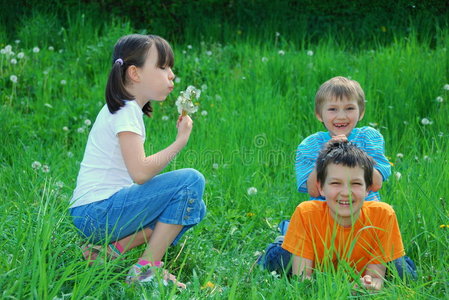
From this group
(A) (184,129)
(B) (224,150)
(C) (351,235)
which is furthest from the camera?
(B) (224,150)

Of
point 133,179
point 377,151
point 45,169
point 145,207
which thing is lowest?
point 45,169

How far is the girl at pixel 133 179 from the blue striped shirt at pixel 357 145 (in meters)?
0.50

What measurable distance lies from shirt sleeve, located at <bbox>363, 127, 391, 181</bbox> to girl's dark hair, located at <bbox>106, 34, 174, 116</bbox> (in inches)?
39.1

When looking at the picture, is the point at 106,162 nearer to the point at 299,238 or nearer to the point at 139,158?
the point at 139,158

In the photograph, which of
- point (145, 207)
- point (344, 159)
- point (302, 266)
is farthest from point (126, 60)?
point (302, 266)

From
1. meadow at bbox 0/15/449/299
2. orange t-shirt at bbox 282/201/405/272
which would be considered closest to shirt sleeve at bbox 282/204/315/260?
orange t-shirt at bbox 282/201/405/272

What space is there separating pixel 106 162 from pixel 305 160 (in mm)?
928

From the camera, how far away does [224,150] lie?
167 inches

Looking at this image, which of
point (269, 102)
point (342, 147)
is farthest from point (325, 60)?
point (342, 147)

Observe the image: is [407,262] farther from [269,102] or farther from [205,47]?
[205,47]

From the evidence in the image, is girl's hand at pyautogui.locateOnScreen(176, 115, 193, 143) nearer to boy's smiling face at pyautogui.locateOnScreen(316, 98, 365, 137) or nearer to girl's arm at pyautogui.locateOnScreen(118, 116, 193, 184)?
girl's arm at pyautogui.locateOnScreen(118, 116, 193, 184)

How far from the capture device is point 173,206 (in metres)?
2.89

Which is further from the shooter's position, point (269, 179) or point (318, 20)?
point (318, 20)

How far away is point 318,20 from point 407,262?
4.94 m
